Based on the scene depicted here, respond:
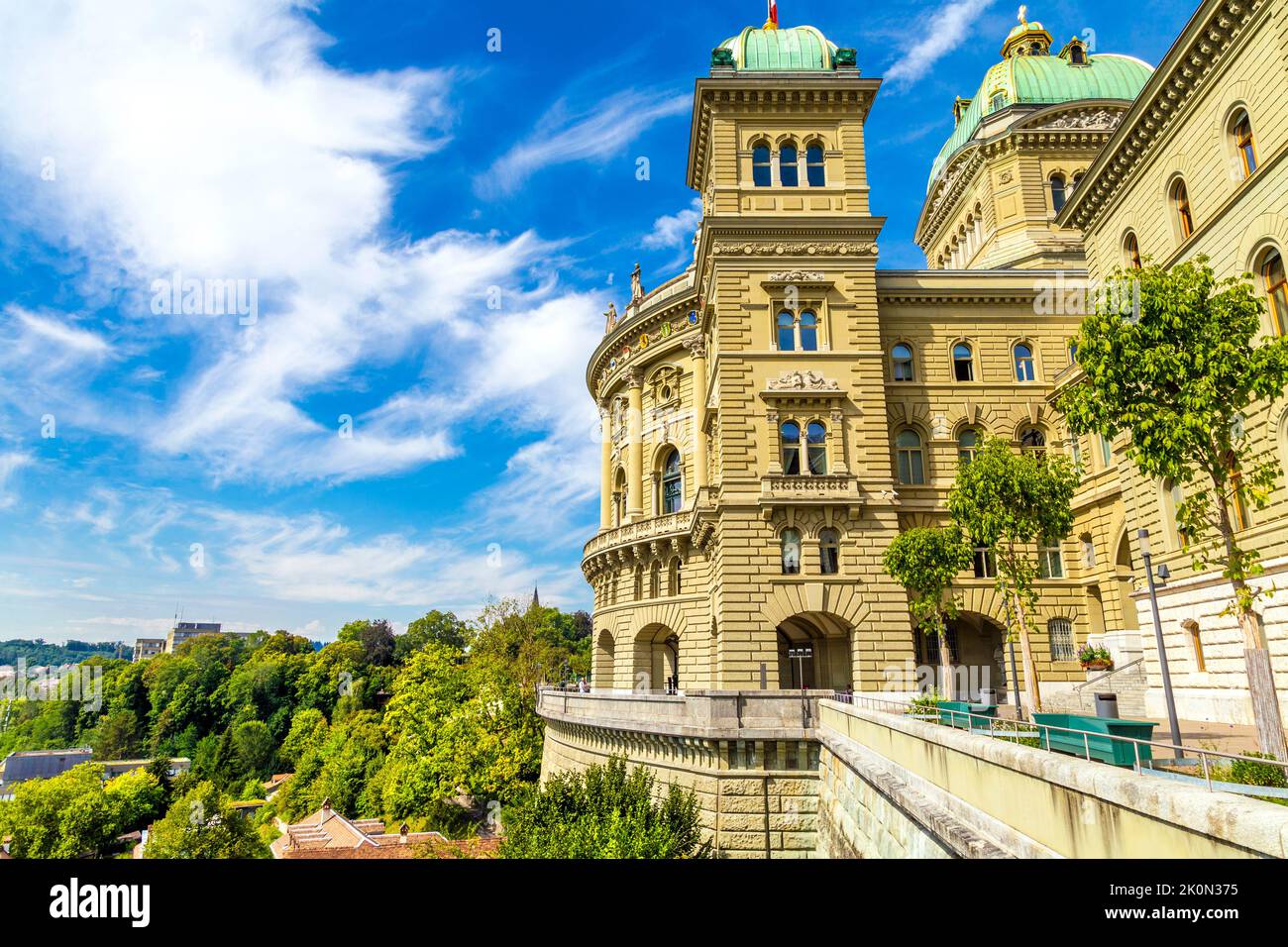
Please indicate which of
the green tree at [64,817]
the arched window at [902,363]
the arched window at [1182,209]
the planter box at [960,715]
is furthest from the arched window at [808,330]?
the green tree at [64,817]

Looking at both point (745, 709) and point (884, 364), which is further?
point (884, 364)

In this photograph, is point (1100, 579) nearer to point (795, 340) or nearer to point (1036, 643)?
point (1036, 643)

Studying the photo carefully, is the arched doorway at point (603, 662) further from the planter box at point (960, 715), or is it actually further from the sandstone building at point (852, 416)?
the planter box at point (960, 715)

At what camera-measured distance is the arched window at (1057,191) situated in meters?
47.0

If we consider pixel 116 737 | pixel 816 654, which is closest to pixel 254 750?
pixel 116 737

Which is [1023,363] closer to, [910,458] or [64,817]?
[910,458]

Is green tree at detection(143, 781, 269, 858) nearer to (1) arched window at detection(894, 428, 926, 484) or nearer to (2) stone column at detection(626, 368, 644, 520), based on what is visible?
(2) stone column at detection(626, 368, 644, 520)

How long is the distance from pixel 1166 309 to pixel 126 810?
80.1m

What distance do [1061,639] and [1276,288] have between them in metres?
17.2

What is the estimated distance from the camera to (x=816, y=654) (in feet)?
122

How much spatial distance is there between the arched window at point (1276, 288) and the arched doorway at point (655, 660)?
30500mm

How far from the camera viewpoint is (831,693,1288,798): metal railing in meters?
7.89

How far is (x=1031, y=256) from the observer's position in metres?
44.7
